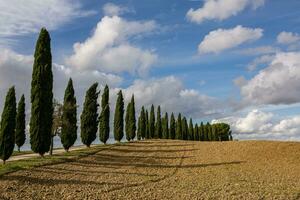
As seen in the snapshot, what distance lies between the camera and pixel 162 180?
2595cm

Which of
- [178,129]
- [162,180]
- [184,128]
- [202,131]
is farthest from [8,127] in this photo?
[202,131]

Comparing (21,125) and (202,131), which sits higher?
(202,131)

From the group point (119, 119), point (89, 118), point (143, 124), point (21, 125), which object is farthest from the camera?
point (143, 124)

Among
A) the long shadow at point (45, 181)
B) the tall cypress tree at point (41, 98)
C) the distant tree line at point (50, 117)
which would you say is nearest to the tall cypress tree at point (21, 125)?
the distant tree line at point (50, 117)

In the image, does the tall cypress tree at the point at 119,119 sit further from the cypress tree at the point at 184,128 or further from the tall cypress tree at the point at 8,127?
the tall cypress tree at the point at 8,127

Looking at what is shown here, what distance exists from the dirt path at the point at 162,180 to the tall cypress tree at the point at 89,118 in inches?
641

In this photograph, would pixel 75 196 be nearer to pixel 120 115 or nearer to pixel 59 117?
pixel 59 117

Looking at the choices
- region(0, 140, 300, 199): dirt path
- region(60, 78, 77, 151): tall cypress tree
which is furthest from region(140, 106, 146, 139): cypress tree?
region(0, 140, 300, 199): dirt path

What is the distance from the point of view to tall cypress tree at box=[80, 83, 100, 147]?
5400 centimetres

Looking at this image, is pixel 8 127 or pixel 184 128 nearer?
pixel 8 127

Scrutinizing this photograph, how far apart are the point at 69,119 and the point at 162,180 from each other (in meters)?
24.7

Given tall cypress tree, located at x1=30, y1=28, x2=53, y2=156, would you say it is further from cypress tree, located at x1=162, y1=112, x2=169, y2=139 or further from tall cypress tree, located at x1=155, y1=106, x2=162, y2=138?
cypress tree, located at x1=162, y1=112, x2=169, y2=139

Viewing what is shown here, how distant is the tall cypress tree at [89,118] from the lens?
54000mm

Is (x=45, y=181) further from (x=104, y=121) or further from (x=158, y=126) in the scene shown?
(x=158, y=126)
